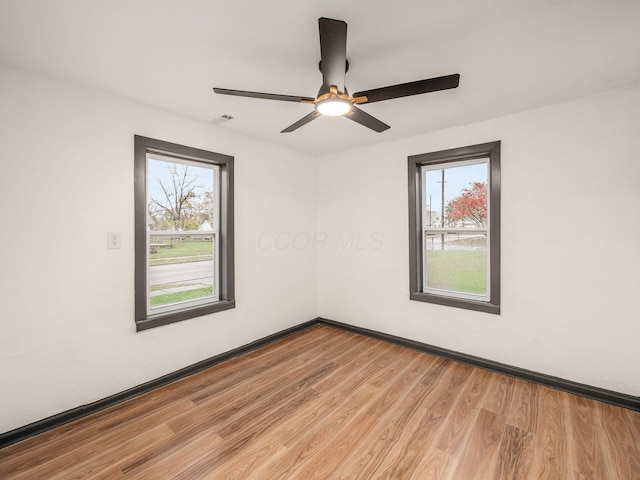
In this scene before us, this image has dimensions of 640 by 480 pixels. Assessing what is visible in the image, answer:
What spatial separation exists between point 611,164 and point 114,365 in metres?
4.38

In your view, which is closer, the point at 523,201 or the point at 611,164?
the point at 611,164

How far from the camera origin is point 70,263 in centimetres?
217

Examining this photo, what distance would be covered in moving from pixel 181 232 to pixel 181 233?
0.01 meters

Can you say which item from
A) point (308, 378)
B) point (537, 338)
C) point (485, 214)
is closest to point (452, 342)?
point (537, 338)

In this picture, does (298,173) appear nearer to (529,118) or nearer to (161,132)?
(161,132)

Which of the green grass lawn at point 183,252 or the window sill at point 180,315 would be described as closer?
the window sill at point 180,315

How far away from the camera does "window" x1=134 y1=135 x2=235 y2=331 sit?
2.54 m

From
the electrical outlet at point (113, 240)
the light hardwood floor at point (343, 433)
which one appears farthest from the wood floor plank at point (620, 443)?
A: the electrical outlet at point (113, 240)

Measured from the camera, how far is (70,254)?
85.4 inches

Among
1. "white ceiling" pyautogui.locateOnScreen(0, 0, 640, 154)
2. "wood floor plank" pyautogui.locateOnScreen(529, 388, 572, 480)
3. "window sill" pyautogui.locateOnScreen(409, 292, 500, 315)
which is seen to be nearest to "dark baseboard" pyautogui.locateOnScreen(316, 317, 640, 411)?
"wood floor plank" pyautogui.locateOnScreen(529, 388, 572, 480)

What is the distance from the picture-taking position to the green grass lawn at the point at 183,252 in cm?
279

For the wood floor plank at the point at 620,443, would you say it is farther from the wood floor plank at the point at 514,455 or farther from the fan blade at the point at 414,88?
the fan blade at the point at 414,88

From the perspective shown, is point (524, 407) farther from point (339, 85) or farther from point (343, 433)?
point (339, 85)

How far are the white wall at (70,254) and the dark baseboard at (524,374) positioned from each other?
2208 millimetres
